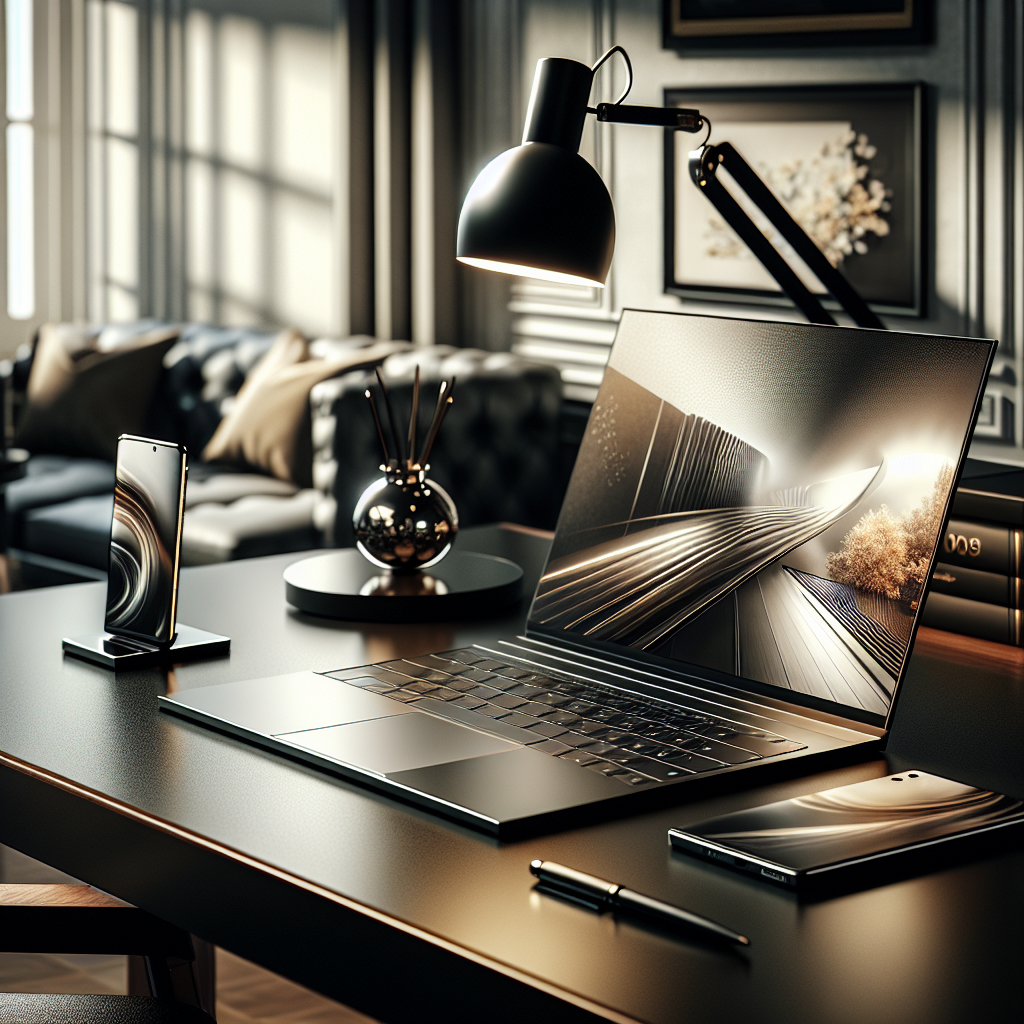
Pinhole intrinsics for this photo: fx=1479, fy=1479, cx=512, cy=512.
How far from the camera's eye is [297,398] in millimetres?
4336

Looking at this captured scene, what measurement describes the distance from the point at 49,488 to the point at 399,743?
3654 mm

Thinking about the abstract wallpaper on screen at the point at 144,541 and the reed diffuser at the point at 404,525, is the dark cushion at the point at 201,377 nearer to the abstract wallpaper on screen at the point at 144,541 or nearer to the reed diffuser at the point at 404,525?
the reed diffuser at the point at 404,525

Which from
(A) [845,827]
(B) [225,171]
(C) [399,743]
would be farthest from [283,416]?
(A) [845,827]

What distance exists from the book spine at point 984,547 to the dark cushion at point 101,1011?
88 cm

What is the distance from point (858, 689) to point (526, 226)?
21.8 inches

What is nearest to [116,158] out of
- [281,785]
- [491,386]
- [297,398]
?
[297,398]

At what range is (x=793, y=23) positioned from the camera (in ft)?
11.0

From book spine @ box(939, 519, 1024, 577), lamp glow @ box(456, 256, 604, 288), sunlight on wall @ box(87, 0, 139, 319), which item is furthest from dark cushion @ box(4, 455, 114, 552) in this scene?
book spine @ box(939, 519, 1024, 577)

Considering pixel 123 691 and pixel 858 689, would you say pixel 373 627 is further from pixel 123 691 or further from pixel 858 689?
pixel 858 689

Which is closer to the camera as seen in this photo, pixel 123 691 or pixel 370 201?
pixel 123 691

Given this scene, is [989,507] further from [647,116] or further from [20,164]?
[20,164]

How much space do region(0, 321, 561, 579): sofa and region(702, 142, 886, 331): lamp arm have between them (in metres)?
1.96

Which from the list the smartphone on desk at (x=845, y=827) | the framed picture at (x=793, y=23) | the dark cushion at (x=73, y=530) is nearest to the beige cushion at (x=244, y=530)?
the dark cushion at (x=73, y=530)

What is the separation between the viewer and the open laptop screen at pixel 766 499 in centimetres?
126
